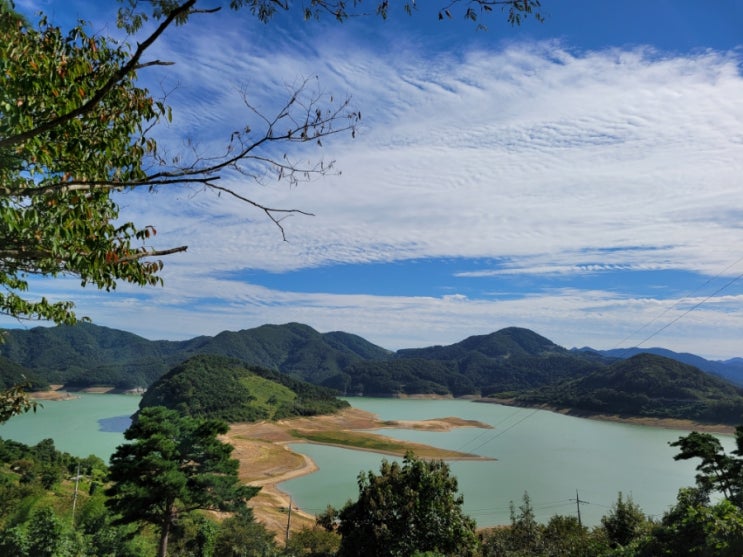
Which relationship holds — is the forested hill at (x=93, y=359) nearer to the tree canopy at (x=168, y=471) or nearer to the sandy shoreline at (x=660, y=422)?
the tree canopy at (x=168, y=471)

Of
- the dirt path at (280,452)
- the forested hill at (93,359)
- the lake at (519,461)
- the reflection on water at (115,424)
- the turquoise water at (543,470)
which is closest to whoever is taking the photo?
the dirt path at (280,452)

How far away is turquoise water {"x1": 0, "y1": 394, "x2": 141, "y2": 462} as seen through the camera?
167 ft

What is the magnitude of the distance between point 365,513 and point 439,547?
6.13 feet

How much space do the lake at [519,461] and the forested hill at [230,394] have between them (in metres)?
8.85

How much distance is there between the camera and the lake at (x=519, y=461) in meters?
32.7

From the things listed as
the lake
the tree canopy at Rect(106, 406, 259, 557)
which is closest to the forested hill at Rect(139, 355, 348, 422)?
the lake

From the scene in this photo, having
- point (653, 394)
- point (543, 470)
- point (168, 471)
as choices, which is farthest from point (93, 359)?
point (168, 471)

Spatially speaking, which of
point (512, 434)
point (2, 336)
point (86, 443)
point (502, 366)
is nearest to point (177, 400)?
point (86, 443)

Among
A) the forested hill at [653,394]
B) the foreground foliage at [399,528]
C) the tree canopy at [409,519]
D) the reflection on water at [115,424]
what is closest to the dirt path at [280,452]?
the foreground foliage at [399,528]

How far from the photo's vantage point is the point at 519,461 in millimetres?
46031

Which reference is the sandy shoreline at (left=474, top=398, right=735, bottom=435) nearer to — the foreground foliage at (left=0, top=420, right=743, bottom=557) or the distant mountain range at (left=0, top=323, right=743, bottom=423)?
the distant mountain range at (left=0, top=323, right=743, bottom=423)

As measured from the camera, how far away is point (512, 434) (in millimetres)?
65688

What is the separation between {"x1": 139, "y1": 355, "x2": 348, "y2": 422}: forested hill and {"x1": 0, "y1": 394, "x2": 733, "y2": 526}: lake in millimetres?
8845

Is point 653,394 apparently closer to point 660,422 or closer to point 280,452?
point 660,422
